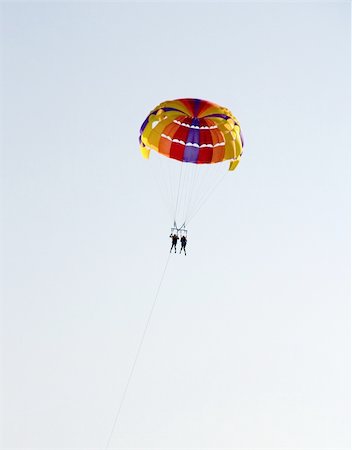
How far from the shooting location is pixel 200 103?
2899 inches

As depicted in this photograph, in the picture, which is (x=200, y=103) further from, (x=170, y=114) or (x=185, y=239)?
(x=185, y=239)

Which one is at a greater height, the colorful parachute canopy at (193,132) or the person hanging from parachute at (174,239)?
the colorful parachute canopy at (193,132)

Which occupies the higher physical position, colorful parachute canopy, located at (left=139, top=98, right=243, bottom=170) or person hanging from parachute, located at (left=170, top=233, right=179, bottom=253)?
colorful parachute canopy, located at (left=139, top=98, right=243, bottom=170)

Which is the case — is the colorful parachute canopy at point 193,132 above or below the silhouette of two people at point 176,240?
above

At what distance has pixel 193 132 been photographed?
73.5 meters

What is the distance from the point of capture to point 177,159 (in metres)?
73.9

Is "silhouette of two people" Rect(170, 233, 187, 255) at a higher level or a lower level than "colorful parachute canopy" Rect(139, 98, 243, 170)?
lower

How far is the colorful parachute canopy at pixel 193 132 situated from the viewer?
2891 inches

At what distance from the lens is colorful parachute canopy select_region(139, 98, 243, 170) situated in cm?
7344

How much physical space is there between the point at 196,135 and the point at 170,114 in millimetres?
1491

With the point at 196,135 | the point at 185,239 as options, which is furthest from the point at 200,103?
the point at 185,239

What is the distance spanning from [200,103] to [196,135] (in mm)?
1453

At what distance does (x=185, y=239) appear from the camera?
74188mm

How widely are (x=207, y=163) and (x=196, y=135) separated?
1400 millimetres
